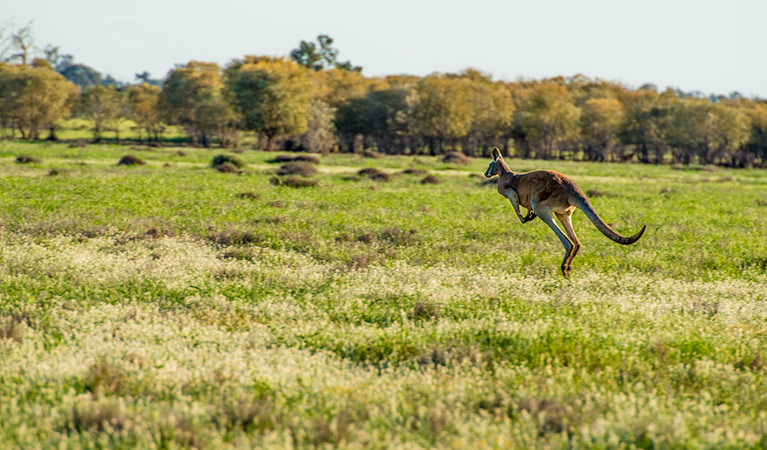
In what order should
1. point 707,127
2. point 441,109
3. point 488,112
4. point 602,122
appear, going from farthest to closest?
point 602,122 < point 488,112 < point 441,109 < point 707,127

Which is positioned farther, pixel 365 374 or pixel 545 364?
pixel 545 364

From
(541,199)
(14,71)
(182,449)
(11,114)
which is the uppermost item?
(14,71)

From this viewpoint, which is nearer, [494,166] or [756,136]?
[494,166]

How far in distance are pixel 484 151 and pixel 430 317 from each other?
111m

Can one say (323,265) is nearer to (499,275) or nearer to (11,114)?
(499,275)

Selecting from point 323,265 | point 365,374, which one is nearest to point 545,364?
point 365,374

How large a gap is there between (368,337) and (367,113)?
9568cm

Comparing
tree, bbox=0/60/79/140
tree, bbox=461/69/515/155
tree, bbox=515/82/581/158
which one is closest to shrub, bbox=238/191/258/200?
tree, bbox=0/60/79/140

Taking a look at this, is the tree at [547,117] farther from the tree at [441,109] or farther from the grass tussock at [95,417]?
the grass tussock at [95,417]

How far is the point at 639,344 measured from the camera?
307 inches

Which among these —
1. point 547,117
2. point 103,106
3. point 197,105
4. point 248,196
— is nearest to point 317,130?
point 197,105

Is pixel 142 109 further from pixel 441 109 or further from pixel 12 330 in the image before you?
pixel 12 330

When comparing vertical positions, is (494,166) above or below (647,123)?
below

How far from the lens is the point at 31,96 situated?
89.8 metres
